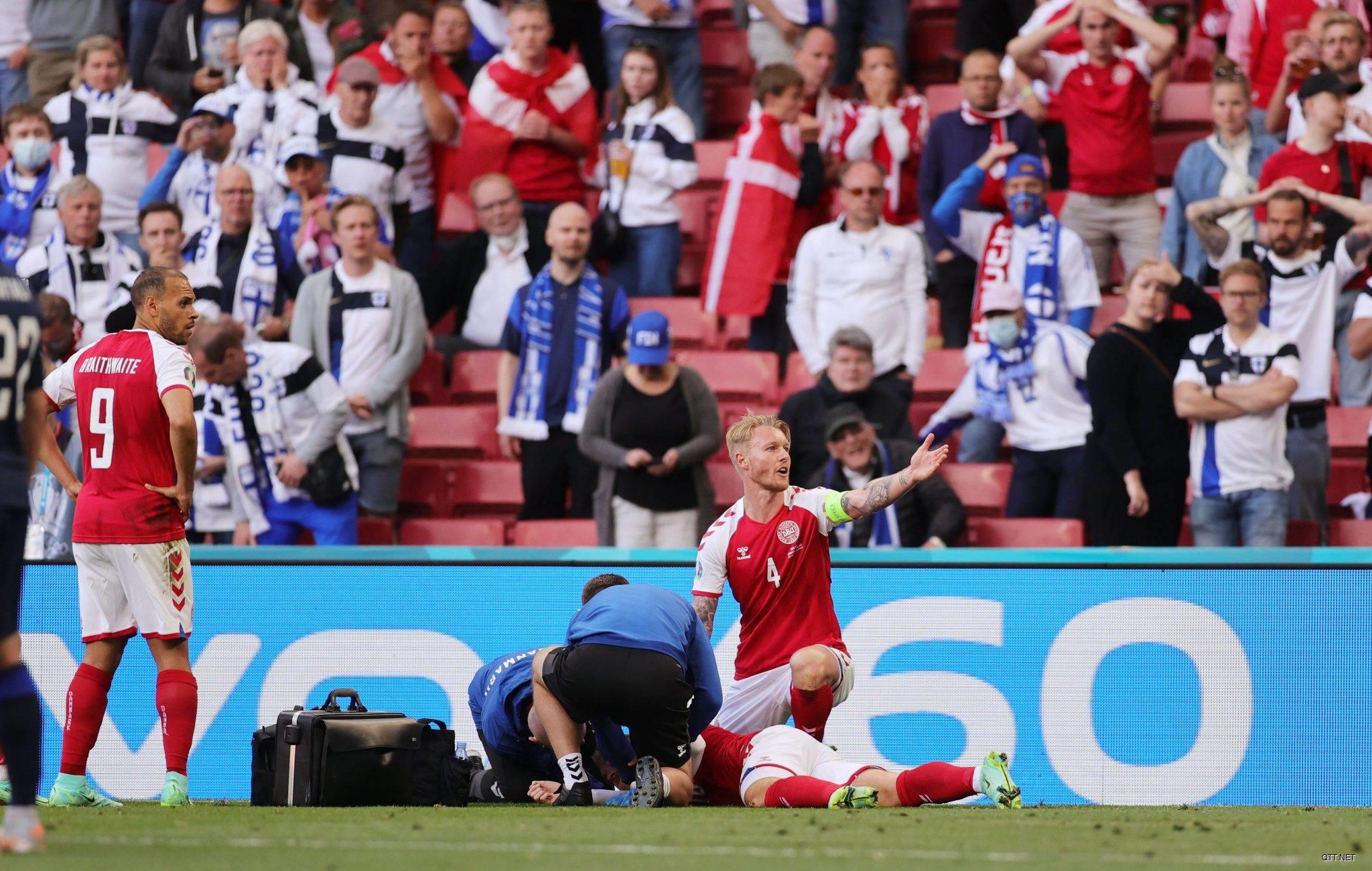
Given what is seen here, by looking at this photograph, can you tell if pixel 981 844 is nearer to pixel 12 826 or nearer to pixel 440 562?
pixel 12 826

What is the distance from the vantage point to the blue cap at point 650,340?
33.8 feet

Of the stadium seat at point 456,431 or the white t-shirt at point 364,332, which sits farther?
the stadium seat at point 456,431

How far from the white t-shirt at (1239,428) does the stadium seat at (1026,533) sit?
0.69 meters

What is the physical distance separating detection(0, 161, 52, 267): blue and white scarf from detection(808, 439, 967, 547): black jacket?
5995 millimetres

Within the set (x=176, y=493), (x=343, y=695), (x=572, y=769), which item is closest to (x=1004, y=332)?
(x=572, y=769)

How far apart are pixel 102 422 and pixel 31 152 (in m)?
6.27

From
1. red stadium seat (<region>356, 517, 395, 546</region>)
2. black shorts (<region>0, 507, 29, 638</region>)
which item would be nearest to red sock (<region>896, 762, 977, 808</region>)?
black shorts (<region>0, 507, 29, 638</region>)

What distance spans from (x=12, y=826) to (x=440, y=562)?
3.94m

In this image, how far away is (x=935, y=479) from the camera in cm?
1011

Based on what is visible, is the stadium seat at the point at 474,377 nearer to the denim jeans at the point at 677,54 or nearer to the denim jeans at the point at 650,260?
the denim jeans at the point at 650,260

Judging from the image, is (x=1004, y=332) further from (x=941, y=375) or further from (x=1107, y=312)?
(x=1107, y=312)

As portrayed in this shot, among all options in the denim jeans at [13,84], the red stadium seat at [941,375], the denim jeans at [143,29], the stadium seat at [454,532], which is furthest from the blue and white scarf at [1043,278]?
the denim jeans at [13,84]

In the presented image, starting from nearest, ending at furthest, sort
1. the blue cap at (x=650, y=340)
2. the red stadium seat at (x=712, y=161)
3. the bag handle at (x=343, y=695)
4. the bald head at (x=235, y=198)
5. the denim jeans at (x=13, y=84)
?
the bag handle at (x=343, y=695) → the blue cap at (x=650, y=340) → the bald head at (x=235, y=198) → the red stadium seat at (x=712, y=161) → the denim jeans at (x=13, y=84)

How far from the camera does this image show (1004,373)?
1064cm
